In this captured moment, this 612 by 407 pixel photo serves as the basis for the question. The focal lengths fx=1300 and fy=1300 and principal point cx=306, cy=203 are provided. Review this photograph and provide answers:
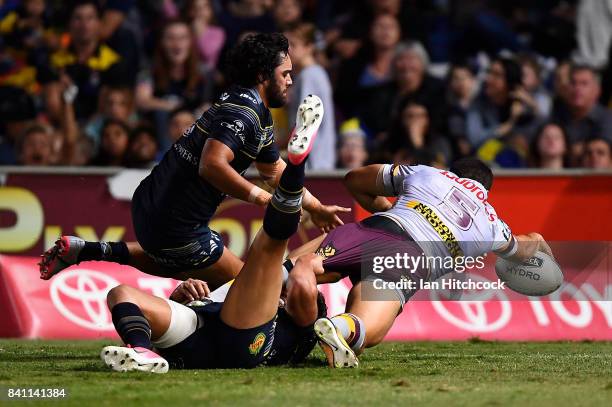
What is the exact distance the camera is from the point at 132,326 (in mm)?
7504

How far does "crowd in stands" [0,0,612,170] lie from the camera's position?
45.6 feet

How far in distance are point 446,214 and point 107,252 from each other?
257 cm

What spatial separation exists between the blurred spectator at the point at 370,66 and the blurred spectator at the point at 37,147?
11.8ft

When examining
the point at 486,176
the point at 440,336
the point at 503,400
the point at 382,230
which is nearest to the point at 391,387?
the point at 503,400

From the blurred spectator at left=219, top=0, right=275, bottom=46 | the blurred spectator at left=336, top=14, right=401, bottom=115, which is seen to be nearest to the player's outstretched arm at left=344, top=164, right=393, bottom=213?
the blurred spectator at left=336, top=14, right=401, bottom=115

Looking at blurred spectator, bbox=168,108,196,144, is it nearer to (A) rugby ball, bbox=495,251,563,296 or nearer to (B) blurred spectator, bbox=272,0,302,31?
(B) blurred spectator, bbox=272,0,302,31

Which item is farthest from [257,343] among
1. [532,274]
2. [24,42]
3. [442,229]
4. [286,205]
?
[24,42]

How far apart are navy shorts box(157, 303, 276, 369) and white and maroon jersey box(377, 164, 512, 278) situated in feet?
4.63

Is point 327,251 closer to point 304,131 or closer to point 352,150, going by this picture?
point 304,131

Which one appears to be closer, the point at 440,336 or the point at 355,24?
the point at 440,336

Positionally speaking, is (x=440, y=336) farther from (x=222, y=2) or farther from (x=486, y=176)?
(x=222, y=2)

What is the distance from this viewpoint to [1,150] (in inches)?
588

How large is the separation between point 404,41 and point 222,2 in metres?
2.74

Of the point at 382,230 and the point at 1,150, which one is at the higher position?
the point at 382,230
